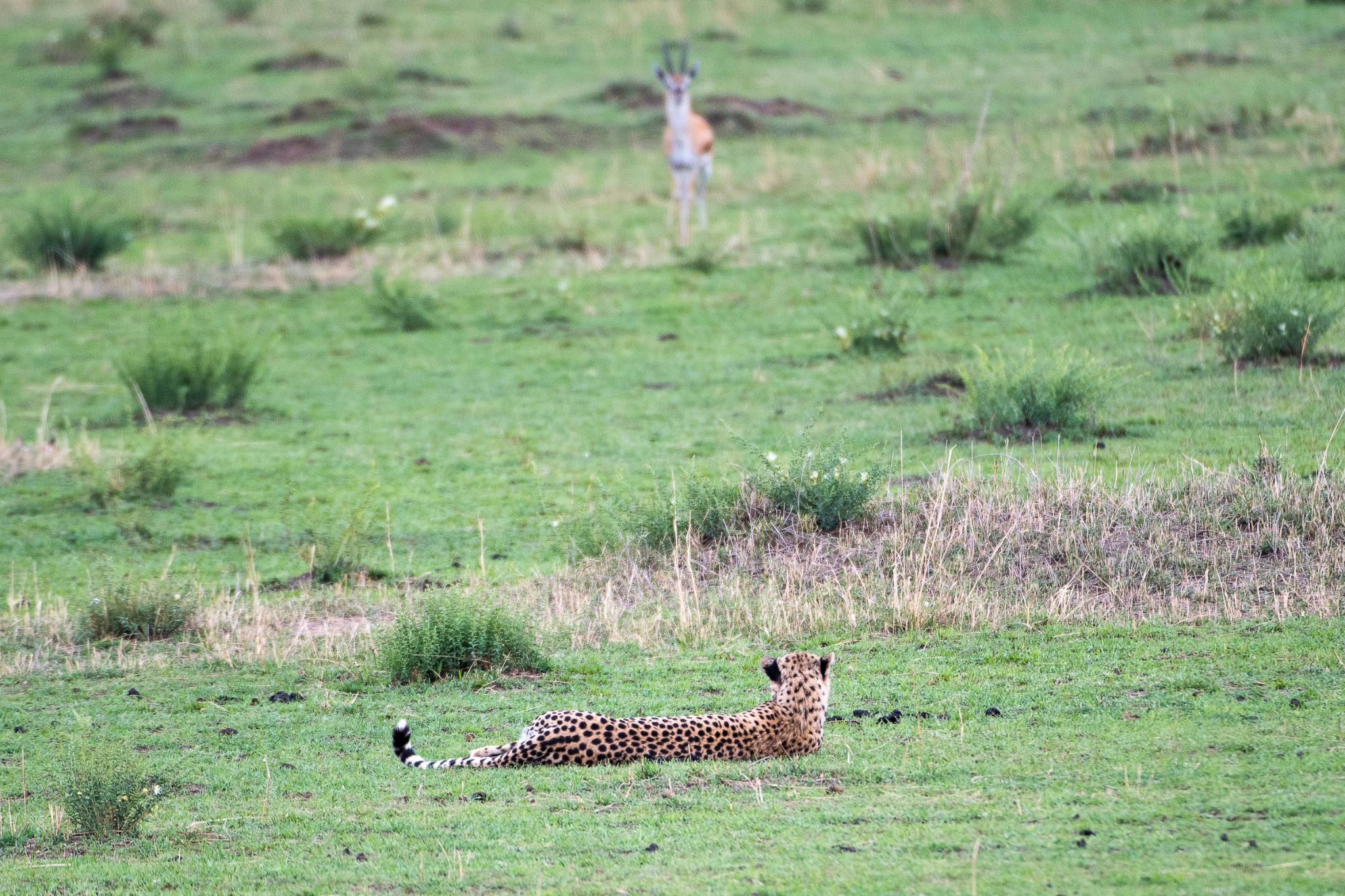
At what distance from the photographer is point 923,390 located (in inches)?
606

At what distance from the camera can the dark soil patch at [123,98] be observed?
34.1 m

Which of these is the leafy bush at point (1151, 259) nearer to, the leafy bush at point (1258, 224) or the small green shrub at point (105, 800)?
the leafy bush at point (1258, 224)

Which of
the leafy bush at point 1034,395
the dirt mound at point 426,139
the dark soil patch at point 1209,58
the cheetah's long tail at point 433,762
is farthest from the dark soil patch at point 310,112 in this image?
the cheetah's long tail at point 433,762

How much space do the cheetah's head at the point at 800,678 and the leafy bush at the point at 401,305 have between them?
1341cm

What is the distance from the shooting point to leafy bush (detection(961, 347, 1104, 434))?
13.1 m

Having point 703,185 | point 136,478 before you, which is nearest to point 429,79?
point 703,185

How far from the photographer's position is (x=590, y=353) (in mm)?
18266

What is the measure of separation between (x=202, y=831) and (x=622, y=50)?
32.2 meters

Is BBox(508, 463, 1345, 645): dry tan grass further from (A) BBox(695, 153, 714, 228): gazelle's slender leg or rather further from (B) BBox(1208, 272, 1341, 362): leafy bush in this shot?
(A) BBox(695, 153, 714, 228): gazelle's slender leg

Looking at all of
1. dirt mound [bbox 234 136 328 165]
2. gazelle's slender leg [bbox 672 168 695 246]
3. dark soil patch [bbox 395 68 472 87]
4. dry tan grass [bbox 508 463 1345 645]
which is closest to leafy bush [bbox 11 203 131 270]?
dirt mound [bbox 234 136 328 165]

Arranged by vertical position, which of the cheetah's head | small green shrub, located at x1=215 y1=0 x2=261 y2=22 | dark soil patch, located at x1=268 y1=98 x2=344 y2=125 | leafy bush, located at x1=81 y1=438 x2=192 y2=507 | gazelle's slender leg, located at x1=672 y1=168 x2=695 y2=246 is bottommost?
leafy bush, located at x1=81 y1=438 x2=192 y2=507

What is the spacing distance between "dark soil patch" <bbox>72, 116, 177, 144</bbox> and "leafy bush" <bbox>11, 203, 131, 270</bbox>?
9445 millimetres

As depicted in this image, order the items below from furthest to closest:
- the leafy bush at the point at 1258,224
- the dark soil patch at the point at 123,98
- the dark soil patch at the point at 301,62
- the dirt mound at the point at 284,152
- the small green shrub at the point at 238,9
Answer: the small green shrub at the point at 238,9 < the dark soil patch at the point at 301,62 < the dark soil patch at the point at 123,98 < the dirt mound at the point at 284,152 < the leafy bush at the point at 1258,224

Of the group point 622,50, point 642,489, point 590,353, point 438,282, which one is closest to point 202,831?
point 642,489
